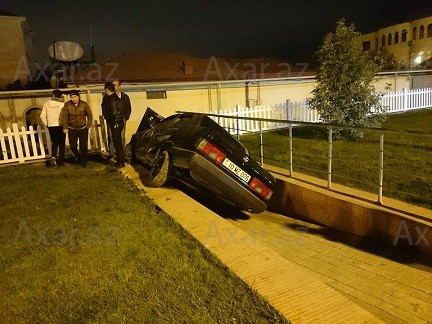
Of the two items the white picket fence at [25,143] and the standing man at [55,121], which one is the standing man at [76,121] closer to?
the standing man at [55,121]

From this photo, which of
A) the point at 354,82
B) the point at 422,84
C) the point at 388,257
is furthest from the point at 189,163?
the point at 422,84

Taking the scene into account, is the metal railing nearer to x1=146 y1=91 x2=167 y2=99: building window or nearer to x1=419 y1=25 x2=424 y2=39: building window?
x1=146 y1=91 x2=167 y2=99: building window

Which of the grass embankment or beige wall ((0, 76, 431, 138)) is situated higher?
beige wall ((0, 76, 431, 138))

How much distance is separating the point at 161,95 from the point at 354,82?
7.98 metres

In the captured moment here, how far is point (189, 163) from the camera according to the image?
4953mm

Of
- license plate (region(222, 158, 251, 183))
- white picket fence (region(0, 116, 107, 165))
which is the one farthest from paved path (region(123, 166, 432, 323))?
white picket fence (region(0, 116, 107, 165))

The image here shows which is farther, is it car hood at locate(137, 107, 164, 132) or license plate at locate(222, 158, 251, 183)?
car hood at locate(137, 107, 164, 132)

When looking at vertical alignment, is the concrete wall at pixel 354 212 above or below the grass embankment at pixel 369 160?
below

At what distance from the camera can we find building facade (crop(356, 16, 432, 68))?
40.2m

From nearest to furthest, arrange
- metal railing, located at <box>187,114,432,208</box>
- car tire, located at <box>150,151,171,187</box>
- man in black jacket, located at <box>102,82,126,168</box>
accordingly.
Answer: metal railing, located at <box>187,114,432,208</box>, car tire, located at <box>150,151,171,187</box>, man in black jacket, located at <box>102,82,126,168</box>

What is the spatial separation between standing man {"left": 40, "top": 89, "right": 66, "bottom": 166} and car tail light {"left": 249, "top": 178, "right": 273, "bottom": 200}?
4911 millimetres

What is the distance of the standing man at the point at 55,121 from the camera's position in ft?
25.9

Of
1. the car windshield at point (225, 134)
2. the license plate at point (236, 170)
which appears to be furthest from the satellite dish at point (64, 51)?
the license plate at point (236, 170)

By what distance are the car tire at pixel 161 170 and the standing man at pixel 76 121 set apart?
8.66 feet
